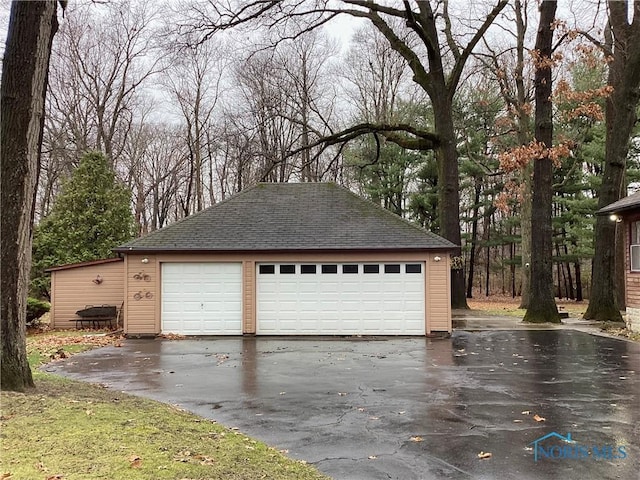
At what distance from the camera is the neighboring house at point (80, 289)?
16844 mm

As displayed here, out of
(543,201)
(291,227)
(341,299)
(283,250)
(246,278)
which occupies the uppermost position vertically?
(543,201)

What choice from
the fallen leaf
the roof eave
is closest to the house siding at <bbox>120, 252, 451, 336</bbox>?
the roof eave

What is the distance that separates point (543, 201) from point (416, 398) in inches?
483

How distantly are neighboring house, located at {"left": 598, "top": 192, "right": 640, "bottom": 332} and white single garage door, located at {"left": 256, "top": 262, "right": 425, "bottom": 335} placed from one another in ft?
18.2

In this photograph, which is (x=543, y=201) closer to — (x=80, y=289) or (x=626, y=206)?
(x=626, y=206)

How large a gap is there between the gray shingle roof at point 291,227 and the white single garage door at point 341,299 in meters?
0.64

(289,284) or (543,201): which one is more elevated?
(543,201)

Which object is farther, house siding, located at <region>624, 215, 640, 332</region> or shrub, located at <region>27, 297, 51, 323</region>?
shrub, located at <region>27, 297, 51, 323</region>

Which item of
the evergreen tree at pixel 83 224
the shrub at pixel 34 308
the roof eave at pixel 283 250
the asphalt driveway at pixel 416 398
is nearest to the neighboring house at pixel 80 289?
the shrub at pixel 34 308

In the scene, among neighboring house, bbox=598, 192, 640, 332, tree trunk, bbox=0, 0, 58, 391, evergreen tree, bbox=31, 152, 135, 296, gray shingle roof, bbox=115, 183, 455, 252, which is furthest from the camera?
evergreen tree, bbox=31, 152, 135, 296

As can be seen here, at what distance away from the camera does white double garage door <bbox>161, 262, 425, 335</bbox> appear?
14.6 meters

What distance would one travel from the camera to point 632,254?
48.4 ft

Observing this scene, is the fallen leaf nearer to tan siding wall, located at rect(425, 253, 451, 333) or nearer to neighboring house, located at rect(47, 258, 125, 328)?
tan siding wall, located at rect(425, 253, 451, 333)

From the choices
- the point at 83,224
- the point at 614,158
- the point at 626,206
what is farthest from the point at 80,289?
the point at 614,158
